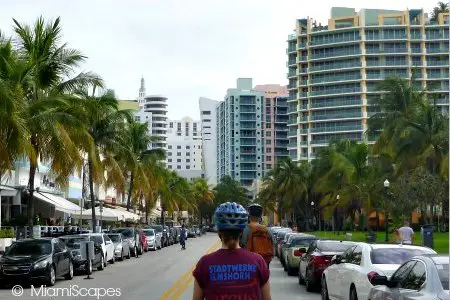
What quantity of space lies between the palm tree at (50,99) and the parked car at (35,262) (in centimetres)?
455

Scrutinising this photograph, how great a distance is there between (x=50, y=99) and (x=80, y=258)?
675 cm

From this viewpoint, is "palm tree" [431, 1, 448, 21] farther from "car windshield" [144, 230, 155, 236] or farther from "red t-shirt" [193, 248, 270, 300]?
"red t-shirt" [193, 248, 270, 300]

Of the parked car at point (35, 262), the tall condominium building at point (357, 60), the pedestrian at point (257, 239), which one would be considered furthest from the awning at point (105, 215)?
the tall condominium building at point (357, 60)

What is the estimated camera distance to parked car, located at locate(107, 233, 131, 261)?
37.4m

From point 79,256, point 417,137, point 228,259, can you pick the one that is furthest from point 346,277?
point 417,137

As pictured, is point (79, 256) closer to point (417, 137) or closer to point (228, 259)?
point (228, 259)

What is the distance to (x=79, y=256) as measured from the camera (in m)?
26.6

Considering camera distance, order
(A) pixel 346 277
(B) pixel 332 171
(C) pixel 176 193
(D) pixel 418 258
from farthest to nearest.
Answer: (C) pixel 176 193, (B) pixel 332 171, (A) pixel 346 277, (D) pixel 418 258

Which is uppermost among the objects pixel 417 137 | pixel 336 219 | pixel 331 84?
pixel 331 84

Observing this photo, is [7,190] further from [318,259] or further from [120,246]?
[318,259]

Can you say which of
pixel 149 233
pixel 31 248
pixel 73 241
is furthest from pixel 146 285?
pixel 149 233

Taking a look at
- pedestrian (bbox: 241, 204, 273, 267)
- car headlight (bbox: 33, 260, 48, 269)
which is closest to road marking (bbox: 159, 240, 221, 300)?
car headlight (bbox: 33, 260, 48, 269)

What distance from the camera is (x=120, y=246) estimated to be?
3788 cm

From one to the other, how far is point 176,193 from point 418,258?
312 feet
